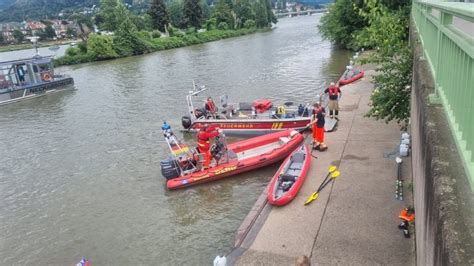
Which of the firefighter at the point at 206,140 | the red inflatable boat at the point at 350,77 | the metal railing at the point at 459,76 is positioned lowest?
the red inflatable boat at the point at 350,77

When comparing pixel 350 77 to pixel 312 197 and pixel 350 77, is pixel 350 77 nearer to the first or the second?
pixel 350 77

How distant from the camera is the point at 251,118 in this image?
651 inches

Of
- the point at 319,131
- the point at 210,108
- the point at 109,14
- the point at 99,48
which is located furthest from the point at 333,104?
the point at 109,14

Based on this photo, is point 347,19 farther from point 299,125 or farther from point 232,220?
point 232,220

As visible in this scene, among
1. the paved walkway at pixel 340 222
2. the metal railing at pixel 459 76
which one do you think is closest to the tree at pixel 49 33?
the paved walkway at pixel 340 222

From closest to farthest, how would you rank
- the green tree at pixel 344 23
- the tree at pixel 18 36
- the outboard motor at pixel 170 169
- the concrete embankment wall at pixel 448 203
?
the concrete embankment wall at pixel 448 203 → the outboard motor at pixel 170 169 → the green tree at pixel 344 23 → the tree at pixel 18 36

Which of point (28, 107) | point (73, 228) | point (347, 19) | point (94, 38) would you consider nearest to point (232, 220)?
point (73, 228)

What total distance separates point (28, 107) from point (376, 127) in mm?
24042

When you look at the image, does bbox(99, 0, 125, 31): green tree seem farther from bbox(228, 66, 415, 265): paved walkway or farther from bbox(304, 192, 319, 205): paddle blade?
bbox(304, 192, 319, 205): paddle blade

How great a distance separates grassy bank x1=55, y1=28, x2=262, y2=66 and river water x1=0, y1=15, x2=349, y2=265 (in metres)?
25.2

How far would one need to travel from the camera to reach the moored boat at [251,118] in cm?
1550

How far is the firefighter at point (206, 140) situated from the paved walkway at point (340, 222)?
9.86ft

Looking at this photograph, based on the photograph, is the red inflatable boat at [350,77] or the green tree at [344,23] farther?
the green tree at [344,23]

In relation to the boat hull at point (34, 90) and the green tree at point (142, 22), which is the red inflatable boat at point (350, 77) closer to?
the boat hull at point (34, 90)
